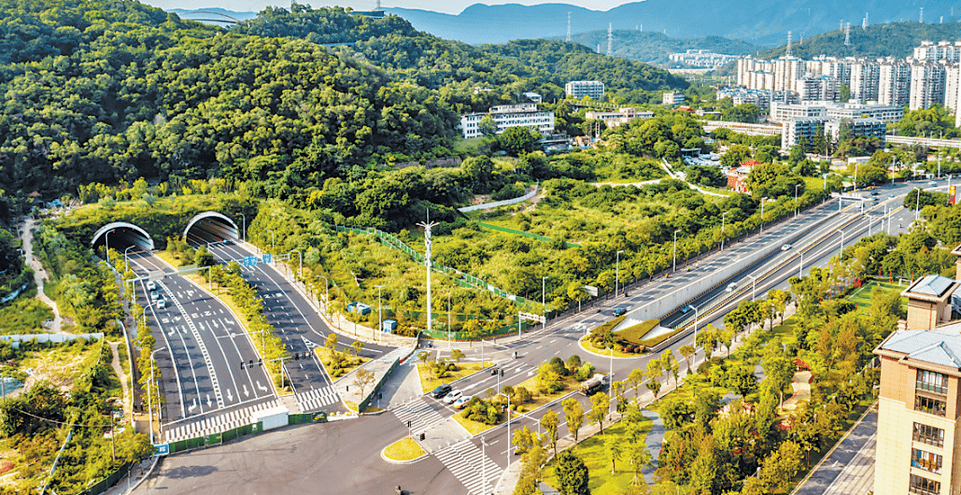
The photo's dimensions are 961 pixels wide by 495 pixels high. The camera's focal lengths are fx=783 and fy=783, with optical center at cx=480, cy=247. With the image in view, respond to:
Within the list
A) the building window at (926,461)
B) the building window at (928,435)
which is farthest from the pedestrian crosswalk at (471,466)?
the building window at (928,435)

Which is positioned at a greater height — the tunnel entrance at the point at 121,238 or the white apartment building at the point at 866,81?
the white apartment building at the point at 866,81

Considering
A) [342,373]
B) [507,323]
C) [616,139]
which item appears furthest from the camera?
[616,139]

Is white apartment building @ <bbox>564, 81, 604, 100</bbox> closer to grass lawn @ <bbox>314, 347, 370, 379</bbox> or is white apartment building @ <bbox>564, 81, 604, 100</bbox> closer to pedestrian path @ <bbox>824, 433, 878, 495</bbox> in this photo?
grass lawn @ <bbox>314, 347, 370, 379</bbox>

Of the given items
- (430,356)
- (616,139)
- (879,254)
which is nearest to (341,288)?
(430,356)

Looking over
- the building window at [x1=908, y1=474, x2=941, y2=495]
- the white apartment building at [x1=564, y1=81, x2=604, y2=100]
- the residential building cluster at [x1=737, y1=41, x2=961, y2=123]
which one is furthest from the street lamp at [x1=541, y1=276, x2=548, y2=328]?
the white apartment building at [x1=564, y1=81, x2=604, y2=100]

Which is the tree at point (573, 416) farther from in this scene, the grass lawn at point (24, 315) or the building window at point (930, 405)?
the grass lawn at point (24, 315)

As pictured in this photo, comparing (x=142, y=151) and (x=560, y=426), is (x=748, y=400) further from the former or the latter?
(x=142, y=151)
